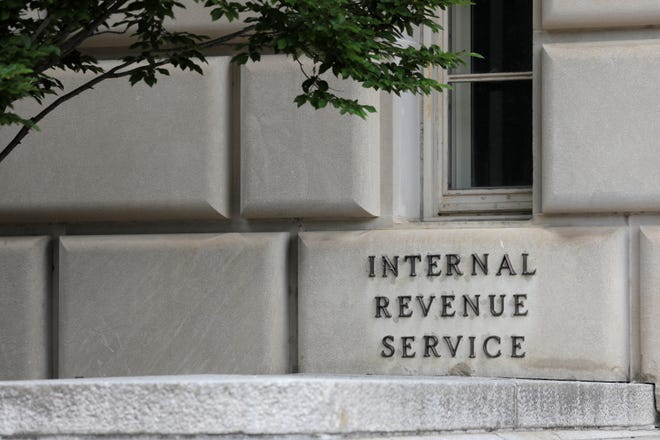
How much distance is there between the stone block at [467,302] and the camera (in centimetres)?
911

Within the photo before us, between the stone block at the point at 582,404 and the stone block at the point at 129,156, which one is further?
the stone block at the point at 129,156

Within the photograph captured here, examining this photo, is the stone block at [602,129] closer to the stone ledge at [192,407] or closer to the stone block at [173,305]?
the stone block at [173,305]

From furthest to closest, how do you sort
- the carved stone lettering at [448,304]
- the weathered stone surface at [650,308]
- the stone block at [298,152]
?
1. the stone block at [298,152]
2. the carved stone lettering at [448,304]
3. the weathered stone surface at [650,308]

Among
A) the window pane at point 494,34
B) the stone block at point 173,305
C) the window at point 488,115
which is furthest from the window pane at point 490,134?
the stone block at point 173,305

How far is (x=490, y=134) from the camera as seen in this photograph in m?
9.87

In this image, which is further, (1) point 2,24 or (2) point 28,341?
(2) point 28,341

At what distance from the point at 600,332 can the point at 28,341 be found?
13.1 ft

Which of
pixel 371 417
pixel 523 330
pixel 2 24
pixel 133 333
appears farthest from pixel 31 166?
pixel 371 417

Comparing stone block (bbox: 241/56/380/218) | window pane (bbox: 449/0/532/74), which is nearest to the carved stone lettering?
stone block (bbox: 241/56/380/218)

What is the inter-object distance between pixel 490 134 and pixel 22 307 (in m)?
3.55

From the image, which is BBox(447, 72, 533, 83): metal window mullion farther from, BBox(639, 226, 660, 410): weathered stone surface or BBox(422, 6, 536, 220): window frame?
BBox(639, 226, 660, 410): weathered stone surface

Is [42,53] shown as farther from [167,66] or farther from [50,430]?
[167,66]

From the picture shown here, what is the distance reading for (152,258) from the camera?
973 centimetres

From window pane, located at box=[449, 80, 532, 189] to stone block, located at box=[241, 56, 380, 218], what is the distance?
69 cm
